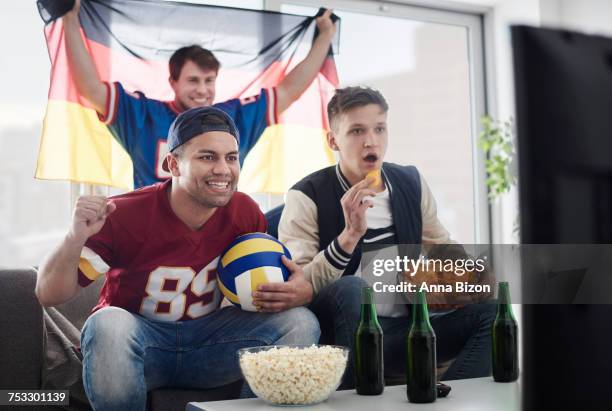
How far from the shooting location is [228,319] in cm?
262

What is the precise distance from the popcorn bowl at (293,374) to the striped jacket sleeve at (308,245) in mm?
1209

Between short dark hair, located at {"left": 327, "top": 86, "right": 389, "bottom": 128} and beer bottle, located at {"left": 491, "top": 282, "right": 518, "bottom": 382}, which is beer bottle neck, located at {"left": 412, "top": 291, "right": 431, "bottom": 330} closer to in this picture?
beer bottle, located at {"left": 491, "top": 282, "right": 518, "bottom": 382}

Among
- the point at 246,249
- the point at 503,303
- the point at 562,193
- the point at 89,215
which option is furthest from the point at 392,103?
the point at 562,193

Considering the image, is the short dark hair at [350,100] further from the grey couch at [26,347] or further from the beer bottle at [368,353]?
the beer bottle at [368,353]

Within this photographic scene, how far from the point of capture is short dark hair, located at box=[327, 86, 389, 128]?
10.3 feet

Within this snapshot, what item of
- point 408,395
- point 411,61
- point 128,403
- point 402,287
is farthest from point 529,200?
point 411,61

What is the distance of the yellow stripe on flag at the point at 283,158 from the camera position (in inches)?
118

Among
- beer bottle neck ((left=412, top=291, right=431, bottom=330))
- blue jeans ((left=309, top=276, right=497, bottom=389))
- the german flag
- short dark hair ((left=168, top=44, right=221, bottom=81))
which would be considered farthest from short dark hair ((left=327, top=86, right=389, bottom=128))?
beer bottle neck ((left=412, top=291, right=431, bottom=330))

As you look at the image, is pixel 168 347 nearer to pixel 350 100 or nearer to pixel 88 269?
pixel 88 269

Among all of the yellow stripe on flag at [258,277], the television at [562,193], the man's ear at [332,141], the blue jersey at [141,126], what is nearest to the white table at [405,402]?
the yellow stripe on flag at [258,277]

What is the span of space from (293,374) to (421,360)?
30cm

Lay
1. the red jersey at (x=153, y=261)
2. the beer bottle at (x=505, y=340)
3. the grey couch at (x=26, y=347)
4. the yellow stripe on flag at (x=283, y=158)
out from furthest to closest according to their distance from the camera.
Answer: the yellow stripe on flag at (x=283, y=158) → the red jersey at (x=153, y=261) → the grey couch at (x=26, y=347) → the beer bottle at (x=505, y=340)

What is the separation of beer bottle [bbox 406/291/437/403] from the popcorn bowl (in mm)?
165

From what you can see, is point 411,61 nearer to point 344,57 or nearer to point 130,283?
point 344,57
